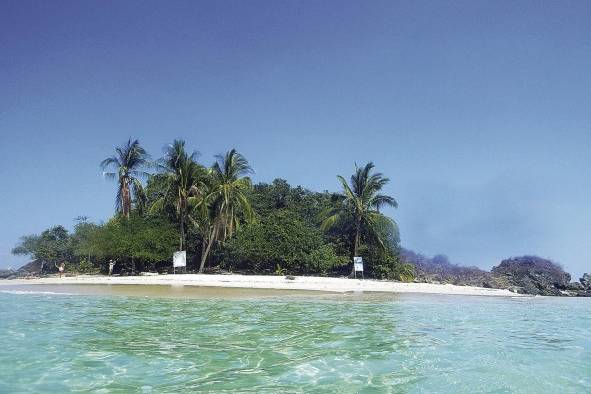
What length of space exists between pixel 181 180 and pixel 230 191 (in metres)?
3.77

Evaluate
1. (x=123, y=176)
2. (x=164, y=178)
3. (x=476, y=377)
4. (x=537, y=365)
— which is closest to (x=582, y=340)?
(x=537, y=365)

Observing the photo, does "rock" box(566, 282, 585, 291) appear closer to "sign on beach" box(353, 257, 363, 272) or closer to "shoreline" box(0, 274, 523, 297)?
"shoreline" box(0, 274, 523, 297)

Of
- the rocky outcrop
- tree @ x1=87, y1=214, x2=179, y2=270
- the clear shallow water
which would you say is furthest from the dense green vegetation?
the clear shallow water

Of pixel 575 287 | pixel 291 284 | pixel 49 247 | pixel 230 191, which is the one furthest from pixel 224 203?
pixel 575 287

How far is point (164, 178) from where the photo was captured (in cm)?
3344

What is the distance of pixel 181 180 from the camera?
107 feet

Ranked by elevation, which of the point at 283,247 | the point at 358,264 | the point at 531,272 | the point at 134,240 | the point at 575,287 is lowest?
the point at 575,287

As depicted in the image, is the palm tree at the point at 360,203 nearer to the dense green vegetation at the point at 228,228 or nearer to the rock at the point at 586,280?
the dense green vegetation at the point at 228,228

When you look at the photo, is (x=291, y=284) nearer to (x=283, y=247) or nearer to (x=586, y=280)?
(x=283, y=247)

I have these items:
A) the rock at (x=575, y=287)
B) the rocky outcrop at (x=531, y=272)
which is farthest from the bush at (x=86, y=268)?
the rock at (x=575, y=287)

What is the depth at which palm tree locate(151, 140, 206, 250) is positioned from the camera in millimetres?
32281

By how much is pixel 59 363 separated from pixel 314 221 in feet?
97.2

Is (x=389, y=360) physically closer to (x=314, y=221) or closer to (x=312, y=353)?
(x=312, y=353)

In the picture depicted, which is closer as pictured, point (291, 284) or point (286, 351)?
point (286, 351)
